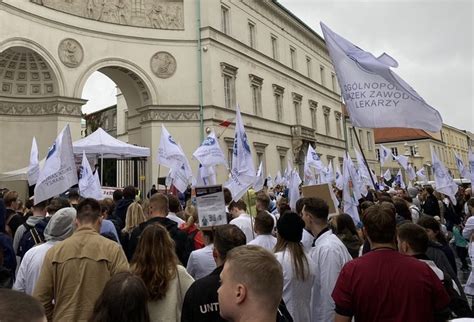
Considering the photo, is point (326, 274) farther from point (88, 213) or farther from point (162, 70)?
point (162, 70)

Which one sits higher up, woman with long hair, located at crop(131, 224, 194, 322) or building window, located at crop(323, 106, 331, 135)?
building window, located at crop(323, 106, 331, 135)

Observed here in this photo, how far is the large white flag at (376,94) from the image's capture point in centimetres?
525

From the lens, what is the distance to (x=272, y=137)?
1208 inches

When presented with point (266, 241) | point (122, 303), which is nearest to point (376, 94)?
point (266, 241)

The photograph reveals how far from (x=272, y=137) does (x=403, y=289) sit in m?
28.0

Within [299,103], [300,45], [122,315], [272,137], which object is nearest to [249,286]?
[122,315]

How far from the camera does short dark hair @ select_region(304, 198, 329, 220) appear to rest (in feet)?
14.5

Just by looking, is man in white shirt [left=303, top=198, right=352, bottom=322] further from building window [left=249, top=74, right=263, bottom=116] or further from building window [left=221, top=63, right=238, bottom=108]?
building window [left=249, top=74, right=263, bottom=116]

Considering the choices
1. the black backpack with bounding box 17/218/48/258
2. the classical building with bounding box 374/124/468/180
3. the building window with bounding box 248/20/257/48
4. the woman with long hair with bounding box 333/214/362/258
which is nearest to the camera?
the black backpack with bounding box 17/218/48/258

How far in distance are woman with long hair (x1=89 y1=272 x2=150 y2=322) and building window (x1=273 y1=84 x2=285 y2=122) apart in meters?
30.2

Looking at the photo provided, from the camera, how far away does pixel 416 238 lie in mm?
3521

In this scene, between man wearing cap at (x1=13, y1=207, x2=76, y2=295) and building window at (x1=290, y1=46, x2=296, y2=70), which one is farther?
building window at (x1=290, y1=46, x2=296, y2=70)

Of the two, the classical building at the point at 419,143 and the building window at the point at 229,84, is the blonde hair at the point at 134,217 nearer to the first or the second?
the building window at the point at 229,84

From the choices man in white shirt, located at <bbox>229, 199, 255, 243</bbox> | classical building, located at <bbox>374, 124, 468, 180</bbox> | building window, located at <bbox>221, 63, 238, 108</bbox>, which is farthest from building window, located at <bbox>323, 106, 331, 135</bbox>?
man in white shirt, located at <bbox>229, 199, 255, 243</bbox>
